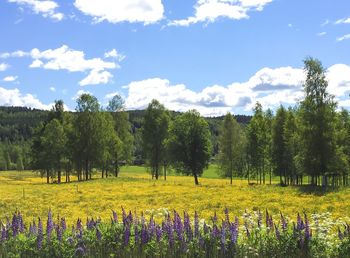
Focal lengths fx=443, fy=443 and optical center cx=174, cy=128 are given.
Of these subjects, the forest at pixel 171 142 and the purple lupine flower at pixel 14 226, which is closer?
the purple lupine flower at pixel 14 226

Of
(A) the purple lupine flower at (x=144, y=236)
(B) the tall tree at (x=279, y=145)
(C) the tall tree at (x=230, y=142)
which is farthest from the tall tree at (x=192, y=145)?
(A) the purple lupine flower at (x=144, y=236)

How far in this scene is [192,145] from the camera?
2918 inches

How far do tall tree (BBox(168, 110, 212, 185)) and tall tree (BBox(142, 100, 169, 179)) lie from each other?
13.1 m

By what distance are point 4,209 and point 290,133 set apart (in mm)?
48021

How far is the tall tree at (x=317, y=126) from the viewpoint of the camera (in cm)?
5112

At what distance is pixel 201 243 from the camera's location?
9828 millimetres

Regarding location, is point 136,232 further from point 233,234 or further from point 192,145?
point 192,145

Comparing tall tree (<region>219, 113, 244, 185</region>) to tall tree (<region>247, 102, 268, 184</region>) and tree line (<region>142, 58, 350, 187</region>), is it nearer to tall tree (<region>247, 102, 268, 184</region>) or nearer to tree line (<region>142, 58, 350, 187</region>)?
tree line (<region>142, 58, 350, 187</region>)

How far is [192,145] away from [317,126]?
26661 mm


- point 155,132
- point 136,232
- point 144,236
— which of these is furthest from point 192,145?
point 144,236

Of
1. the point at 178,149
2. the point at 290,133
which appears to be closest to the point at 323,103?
the point at 290,133

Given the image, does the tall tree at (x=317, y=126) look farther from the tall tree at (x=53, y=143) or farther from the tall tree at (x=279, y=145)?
the tall tree at (x=53, y=143)

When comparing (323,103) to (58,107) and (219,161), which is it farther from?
(58,107)

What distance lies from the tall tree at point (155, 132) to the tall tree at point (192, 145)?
13.1m
